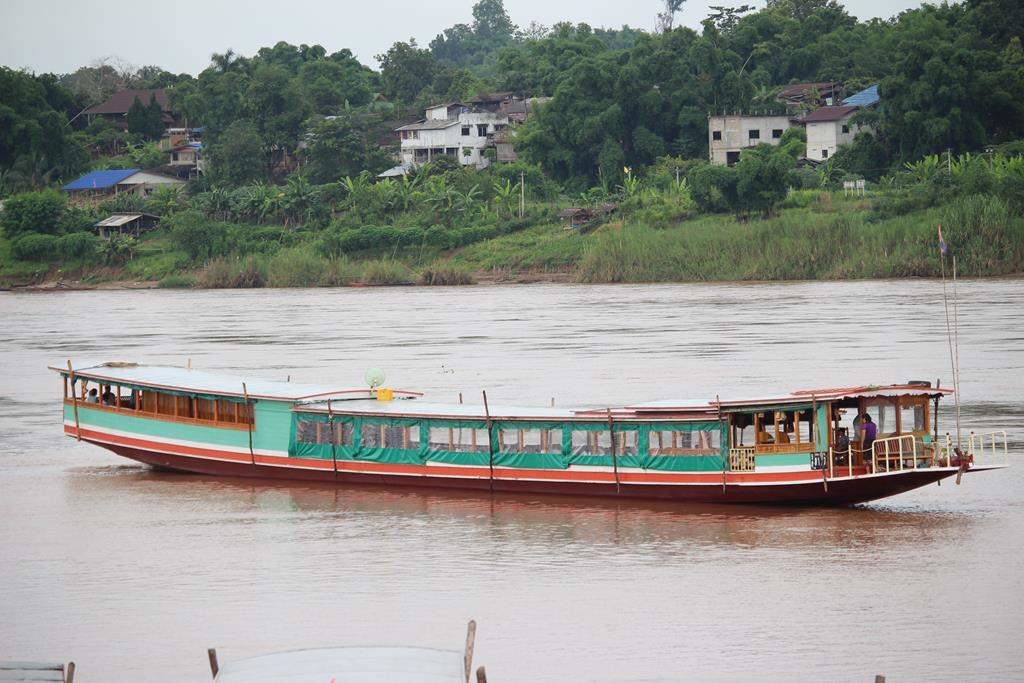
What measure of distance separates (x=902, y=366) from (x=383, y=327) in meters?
21.3

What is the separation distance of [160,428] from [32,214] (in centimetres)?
5944

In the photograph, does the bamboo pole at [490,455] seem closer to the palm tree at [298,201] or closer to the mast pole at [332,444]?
the mast pole at [332,444]

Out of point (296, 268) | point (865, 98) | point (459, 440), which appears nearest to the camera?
point (459, 440)

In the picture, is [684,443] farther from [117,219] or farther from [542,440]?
[117,219]

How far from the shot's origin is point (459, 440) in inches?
862

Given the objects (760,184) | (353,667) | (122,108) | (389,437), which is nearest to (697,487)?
(389,437)

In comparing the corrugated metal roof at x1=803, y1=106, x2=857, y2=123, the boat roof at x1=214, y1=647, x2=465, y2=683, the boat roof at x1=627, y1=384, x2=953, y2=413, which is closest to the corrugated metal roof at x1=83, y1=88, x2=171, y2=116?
the corrugated metal roof at x1=803, y1=106, x2=857, y2=123

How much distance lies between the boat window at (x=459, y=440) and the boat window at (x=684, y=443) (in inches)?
104

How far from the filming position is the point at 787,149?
73438 mm

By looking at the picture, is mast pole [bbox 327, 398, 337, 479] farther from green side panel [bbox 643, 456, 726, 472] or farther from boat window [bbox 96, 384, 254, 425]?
green side panel [bbox 643, 456, 726, 472]

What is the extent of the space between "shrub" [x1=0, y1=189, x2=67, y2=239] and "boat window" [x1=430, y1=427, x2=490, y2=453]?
208 feet

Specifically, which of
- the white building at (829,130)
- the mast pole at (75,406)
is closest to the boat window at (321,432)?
the mast pole at (75,406)

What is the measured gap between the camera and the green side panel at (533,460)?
832 inches

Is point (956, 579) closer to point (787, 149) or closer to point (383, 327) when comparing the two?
point (383, 327)
